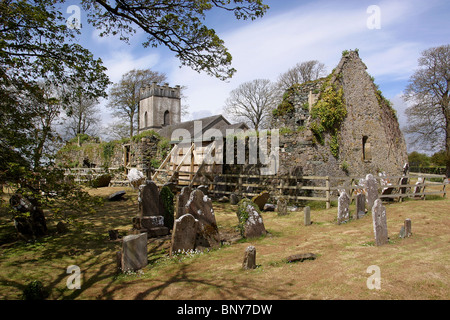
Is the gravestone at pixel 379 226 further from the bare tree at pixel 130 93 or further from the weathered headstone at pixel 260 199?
the bare tree at pixel 130 93

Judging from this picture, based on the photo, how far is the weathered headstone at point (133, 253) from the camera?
5957mm

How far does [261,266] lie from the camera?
5.74 metres

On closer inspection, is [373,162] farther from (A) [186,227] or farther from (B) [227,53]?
(A) [186,227]

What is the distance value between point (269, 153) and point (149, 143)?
443 inches

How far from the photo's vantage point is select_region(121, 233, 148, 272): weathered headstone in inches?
235

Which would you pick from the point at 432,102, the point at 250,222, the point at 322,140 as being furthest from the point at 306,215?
the point at 432,102

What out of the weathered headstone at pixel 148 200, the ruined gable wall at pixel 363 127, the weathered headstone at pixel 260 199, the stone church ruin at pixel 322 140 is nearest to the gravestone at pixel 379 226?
the weathered headstone at pixel 148 200

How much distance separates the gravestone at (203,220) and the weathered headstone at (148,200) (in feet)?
6.31

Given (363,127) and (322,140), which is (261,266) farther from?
(363,127)

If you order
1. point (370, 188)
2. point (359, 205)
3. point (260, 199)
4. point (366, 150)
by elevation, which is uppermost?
point (366, 150)

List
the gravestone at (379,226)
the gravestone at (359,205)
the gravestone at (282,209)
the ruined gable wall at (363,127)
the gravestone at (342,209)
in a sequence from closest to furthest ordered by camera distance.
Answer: the gravestone at (379,226), the gravestone at (342,209), the gravestone at (359,205), the gravestone at (282,209), the ruined gable wall at (363,127)

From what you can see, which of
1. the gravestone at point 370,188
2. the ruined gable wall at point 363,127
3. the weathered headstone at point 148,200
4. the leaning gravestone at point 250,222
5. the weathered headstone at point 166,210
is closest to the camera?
the leaning gravestone at point 250,222

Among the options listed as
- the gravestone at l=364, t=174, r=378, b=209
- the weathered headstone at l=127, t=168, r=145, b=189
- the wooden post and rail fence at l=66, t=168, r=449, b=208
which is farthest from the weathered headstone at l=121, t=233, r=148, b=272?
the weathered headstone at l=127, t=168, r=145, b=189

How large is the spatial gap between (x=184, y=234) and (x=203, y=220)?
781 mm
